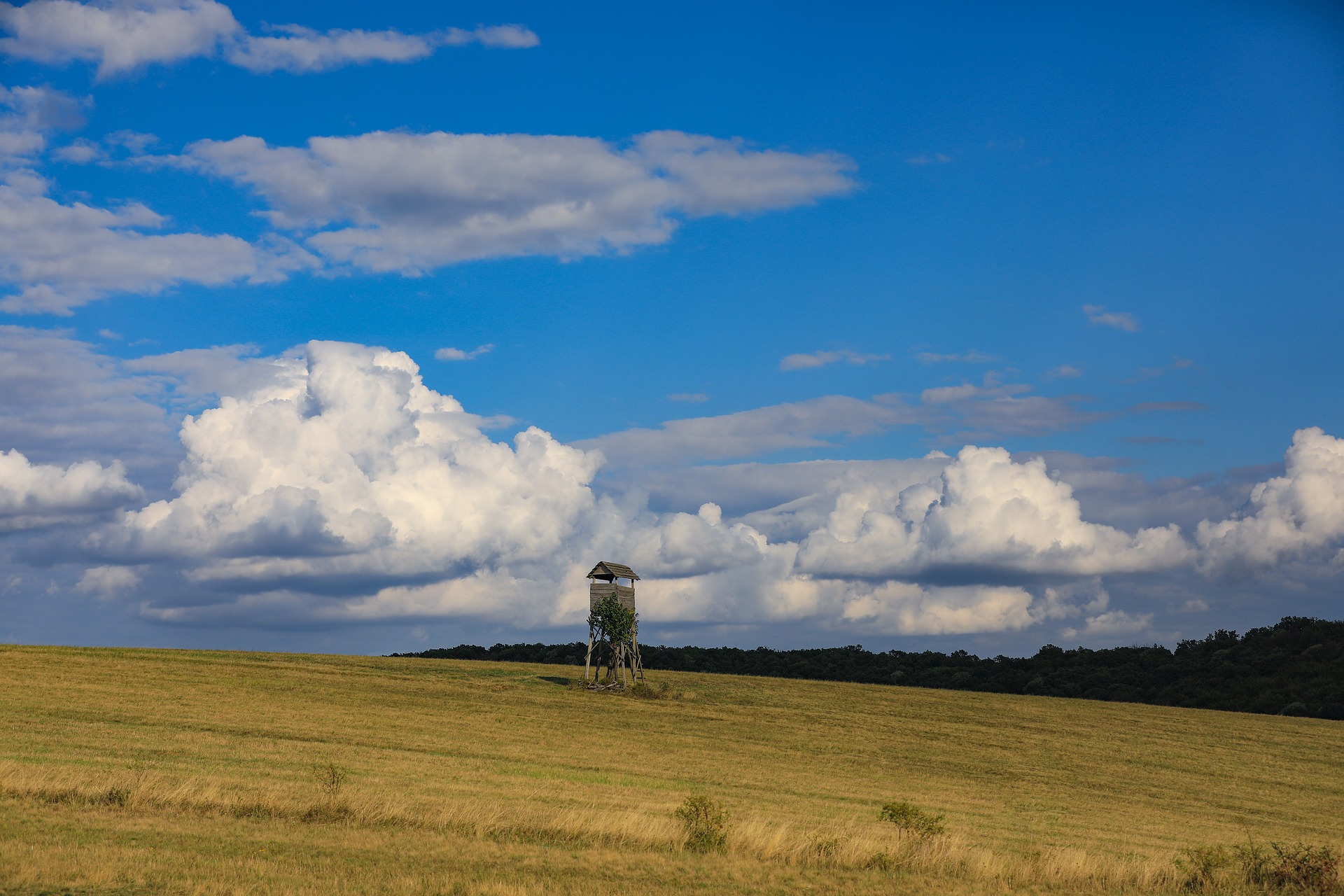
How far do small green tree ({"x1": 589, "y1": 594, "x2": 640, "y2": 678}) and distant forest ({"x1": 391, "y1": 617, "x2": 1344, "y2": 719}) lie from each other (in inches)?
1301

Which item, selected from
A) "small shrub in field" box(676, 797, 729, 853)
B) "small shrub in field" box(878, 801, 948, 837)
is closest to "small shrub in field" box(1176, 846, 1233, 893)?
"small shrub in field" box(878, 801, 948, 837)

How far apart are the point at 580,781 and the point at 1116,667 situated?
76.8m

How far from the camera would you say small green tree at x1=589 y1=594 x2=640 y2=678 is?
200ft

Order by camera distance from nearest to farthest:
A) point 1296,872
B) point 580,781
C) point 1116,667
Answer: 1. point 1296,872
2. point 580,781
3. point 1116,667

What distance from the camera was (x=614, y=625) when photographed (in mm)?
61062

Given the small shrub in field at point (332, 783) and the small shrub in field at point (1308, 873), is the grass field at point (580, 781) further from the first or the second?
the small shrub in field at point (1308, 873)

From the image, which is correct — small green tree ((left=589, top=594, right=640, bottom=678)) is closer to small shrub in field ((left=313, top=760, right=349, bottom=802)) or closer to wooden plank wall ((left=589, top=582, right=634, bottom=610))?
wooden plank wall ((left=589, top=582, right=634, bottom=610))

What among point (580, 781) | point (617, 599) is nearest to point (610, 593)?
point (617, 599)

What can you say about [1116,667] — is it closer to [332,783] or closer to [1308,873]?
Answer: [1308,873]

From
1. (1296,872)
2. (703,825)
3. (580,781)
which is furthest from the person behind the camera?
(580,781)

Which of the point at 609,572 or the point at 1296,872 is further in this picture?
the point at 609,572

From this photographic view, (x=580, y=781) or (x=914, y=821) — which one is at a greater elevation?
(x=914, y=821)

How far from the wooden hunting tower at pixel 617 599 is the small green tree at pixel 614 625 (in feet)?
0.14

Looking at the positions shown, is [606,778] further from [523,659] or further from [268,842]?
[523,659]
